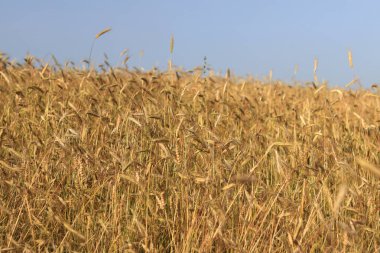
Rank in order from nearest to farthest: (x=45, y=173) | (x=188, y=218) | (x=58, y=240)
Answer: (x=188, y=218), (x=58, y=240), (x=45, y=173)

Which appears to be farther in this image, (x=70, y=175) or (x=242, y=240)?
(x=70, y=175)

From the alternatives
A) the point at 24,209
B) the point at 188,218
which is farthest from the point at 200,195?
the point at 24,209

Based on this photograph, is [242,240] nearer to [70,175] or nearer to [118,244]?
[118,244]

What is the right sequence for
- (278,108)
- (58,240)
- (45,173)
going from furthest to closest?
(278,108) → (45,173) → (58,240)

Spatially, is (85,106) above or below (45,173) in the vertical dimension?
above

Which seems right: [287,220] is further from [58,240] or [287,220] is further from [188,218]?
[58,240]

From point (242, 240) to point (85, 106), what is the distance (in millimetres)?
2075

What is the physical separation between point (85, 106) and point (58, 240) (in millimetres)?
1593

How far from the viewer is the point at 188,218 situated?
2.17m

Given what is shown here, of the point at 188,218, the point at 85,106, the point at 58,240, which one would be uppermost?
the point at 85,106

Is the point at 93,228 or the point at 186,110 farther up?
the point at 186,110

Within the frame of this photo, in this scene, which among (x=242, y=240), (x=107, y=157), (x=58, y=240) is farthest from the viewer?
(x=107, y=157)

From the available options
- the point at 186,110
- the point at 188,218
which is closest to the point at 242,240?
the point at 188,218

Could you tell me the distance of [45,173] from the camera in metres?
2.50
